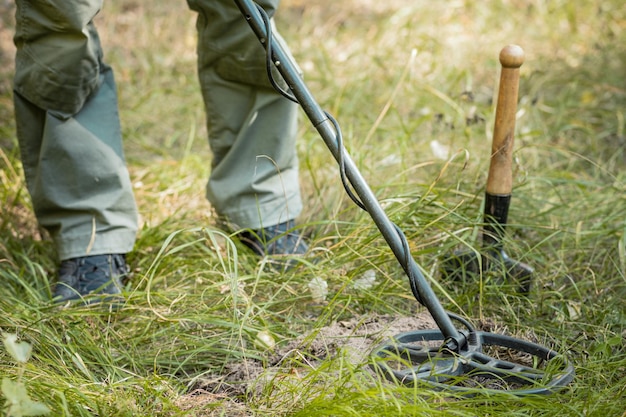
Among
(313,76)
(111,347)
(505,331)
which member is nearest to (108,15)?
(313,76)

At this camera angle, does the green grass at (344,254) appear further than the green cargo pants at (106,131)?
No

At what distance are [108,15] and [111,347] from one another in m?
2.86

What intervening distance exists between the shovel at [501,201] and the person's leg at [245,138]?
46 cm

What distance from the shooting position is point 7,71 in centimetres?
342

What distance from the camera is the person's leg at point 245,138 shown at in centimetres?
205

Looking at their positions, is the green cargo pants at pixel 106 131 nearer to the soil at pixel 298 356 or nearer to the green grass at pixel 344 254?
the green grass at pixel 344 254

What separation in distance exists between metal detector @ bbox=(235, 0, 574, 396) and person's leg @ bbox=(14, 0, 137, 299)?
65cm

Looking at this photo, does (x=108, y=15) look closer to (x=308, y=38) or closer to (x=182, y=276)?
(x=308, y=38)

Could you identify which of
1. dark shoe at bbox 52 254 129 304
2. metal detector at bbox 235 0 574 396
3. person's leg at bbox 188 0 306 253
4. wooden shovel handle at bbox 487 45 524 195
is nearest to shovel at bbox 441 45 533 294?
wooden shovel handle at bbox 487 45 524 195

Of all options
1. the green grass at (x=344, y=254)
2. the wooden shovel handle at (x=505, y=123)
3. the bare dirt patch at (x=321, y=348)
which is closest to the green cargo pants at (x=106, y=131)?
the green grass at (x=344, y=254)

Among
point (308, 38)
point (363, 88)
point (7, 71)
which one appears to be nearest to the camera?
point (363, 88)

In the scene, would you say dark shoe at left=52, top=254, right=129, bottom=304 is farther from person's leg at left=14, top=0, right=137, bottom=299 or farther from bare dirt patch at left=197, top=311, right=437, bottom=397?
bare dirt patch at left=197, top=311, right=437, bottom=397

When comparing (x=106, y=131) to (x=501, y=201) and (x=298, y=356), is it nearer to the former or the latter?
(x=298, y=356)

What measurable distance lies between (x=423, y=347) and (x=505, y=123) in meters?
0.59
